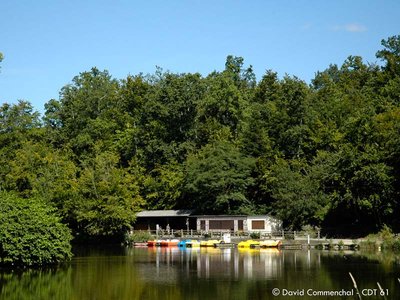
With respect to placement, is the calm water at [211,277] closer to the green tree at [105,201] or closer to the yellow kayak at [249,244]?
the yellow kayak at [249,244]

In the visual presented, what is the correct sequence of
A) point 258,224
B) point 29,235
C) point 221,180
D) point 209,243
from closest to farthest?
point 29,235 → point 209,243 → point 258,224 → point 221,180

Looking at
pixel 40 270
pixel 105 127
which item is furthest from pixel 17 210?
pixel 105 127

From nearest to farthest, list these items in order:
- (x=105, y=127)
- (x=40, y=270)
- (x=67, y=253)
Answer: (x=40, y=270) < (x=67, y=253) < (x=105, y=127)

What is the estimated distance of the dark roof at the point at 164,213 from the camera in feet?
224

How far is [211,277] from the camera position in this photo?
33.7 meters

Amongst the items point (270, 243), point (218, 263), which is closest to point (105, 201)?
point (270, 243)

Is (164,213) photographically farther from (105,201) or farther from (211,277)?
(211,277)

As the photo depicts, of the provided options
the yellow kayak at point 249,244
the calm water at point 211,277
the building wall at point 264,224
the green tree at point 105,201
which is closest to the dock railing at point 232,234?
the building wall at point 264,224

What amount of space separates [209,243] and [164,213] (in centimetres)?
1162

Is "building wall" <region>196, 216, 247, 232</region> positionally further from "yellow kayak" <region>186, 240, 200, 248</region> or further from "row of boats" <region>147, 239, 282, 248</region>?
"yellow kayak" <region>186, 240, 200, 248</region>

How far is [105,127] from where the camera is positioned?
82438mm

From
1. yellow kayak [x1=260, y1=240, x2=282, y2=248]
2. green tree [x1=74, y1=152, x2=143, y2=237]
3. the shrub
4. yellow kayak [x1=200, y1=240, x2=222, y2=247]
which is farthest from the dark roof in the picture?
the shrub

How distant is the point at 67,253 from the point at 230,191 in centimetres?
2818

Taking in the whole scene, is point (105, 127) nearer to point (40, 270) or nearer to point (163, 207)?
point (163, 207)
